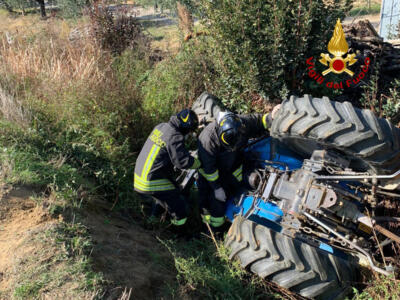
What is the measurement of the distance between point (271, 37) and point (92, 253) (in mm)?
3577

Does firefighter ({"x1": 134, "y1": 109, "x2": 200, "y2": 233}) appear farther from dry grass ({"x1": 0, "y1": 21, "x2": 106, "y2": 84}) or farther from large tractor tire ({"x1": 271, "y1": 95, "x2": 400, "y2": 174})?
dry grass ({"x1": 0, "y1": 21, "x2": 106, "y2": 84})

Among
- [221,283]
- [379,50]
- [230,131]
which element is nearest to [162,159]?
[230,131]

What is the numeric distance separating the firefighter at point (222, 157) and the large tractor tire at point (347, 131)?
69 centimetres

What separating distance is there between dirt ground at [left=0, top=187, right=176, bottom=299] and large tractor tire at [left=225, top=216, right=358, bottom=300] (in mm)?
920

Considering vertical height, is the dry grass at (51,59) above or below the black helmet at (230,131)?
above

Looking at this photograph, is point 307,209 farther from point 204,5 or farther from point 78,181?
point 204,5

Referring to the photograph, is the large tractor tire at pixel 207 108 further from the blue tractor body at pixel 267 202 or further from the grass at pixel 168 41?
the grass at pixel 168 41

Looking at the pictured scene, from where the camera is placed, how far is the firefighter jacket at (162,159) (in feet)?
12.8

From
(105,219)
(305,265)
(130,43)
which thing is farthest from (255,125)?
(130,43)

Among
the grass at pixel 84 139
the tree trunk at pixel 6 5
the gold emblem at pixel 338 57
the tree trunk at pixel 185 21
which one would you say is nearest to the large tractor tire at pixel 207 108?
the grass at pixel 84 139

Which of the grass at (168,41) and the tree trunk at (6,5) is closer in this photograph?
the grass at (168,41)

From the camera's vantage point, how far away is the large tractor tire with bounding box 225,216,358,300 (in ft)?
8.96

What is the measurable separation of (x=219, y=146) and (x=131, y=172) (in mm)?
1697

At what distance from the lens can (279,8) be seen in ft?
14.2
